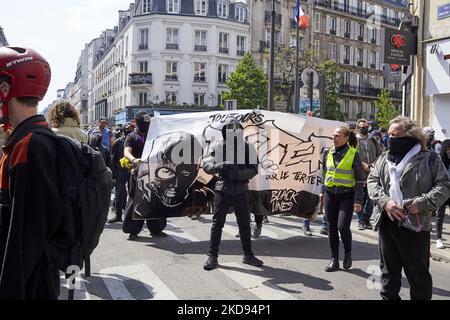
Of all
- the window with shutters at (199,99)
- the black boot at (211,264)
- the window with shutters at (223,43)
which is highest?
the window with shutters at (223,43)

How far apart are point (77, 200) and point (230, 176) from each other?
12.7 ft

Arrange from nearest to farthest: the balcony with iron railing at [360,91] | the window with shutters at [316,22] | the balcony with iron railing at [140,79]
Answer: the balcony with iron railing at [140,79] < the window with shutters at [316,22] < the balcony with iron railing at [360,91]

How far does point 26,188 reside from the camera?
2.23 meters

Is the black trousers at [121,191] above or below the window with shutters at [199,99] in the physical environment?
below

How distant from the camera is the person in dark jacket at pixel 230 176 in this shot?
20.4 feet

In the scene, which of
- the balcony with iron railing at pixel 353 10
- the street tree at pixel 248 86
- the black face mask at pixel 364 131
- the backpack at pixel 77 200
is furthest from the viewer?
the balcony with iron railing at pixel 353 10

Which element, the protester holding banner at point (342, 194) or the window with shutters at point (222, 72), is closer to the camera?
the protester holding banner at point (342, 194)

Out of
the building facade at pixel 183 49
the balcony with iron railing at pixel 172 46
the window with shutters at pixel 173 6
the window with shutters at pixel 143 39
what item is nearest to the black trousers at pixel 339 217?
the building facade at pixel 183 49

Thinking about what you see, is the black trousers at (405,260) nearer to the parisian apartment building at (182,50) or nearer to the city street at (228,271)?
the city street at (228,271)

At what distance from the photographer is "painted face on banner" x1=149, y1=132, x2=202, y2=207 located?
769cm

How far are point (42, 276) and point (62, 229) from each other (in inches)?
9.7

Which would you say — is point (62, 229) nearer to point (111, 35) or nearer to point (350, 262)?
point (350, 262)

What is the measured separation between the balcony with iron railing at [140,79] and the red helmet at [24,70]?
152 ft
